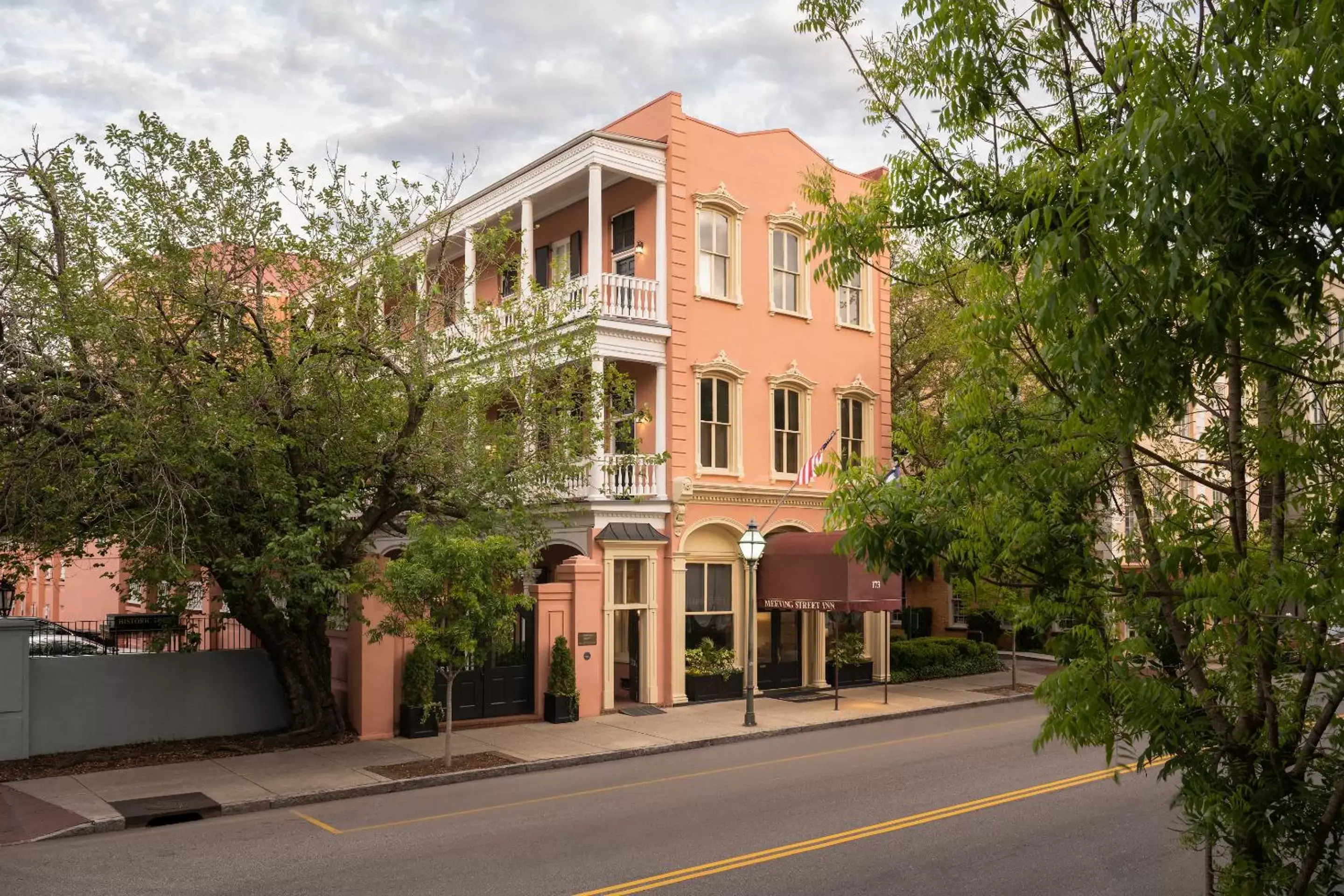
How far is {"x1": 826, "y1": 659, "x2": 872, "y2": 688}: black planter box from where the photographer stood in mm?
26812

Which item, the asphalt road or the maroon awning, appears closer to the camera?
the asphalt road

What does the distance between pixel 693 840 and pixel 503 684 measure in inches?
393

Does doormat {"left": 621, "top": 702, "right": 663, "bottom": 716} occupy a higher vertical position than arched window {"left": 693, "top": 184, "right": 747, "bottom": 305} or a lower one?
lower

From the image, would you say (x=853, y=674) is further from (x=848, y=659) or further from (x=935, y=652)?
(x=935, y=652)

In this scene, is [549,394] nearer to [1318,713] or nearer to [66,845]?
[66,845]

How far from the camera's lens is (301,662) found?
18.6 meters

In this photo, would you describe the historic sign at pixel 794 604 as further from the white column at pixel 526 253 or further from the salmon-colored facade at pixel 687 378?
the white column at pixel 526 253

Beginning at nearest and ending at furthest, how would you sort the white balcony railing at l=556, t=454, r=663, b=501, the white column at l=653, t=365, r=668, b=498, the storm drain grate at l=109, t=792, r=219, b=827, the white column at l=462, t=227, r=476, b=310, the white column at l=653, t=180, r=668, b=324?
1. the storm drain grate at l=109, t=792, r=219, b=827
2. the white column at l=462, t=227, r=476, b=310
3. the white balcony railing at l=556, t=454, r=663, b=501
4. the white column at l=653, t=365, r=668, b=498
5. the white column at l=653, t=180, r=668, b=324

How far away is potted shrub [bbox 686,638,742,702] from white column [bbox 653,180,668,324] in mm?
7147

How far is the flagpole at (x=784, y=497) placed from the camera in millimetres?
23612

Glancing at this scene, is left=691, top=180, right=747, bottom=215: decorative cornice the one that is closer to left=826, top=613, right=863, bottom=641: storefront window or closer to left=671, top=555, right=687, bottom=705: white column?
left=671, top=555, right=687, bottom=705: white column

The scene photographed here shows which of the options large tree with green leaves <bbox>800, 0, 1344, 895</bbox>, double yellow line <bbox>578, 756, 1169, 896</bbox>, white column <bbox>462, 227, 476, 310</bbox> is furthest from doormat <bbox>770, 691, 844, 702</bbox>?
large tree with green leaves <bbox>800, 0, 1344, 895</bbox>

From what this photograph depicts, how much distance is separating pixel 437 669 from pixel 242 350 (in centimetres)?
618

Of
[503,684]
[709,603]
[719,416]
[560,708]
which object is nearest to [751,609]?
[709,603]
